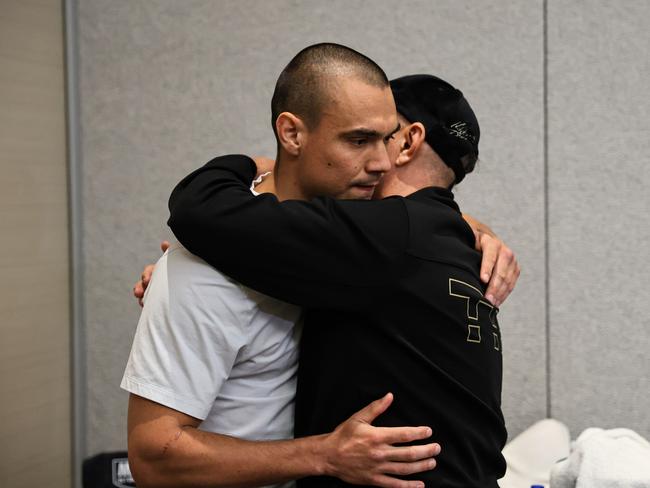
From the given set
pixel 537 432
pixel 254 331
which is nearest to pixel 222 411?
pixel 254 331

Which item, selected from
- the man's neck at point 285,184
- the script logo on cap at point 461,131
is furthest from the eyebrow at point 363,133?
the script logo on cap at point 461,131

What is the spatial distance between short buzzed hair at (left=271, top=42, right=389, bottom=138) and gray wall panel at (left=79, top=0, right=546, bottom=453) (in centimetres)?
134

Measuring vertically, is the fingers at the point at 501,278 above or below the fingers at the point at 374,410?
above

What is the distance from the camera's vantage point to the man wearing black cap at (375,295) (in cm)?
119

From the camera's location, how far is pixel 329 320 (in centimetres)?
127

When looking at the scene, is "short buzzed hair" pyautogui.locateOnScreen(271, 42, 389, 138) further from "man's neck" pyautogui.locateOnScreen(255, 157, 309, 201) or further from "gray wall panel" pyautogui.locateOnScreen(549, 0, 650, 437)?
"gray wall panel" pyautogui.locateOnScreen(549, 0, 650, 437)

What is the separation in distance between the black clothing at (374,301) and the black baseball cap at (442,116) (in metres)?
0.22

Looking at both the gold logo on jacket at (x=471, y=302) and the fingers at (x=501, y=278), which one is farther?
the fingers at (x=501, y=278)

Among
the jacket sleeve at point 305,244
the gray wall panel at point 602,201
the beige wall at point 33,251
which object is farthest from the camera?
the gray wall panel at point 602,201

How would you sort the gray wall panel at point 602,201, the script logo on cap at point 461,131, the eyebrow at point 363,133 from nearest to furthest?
the eyebrow at point 363,133
the script logo on cap at point 461,131
the gray wall panel at point 602,201

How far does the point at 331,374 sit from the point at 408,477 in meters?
0.21

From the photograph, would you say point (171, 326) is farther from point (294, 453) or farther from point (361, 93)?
point (361, 93)

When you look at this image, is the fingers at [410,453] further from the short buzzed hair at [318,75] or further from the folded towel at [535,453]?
the folded towel at [535,453]

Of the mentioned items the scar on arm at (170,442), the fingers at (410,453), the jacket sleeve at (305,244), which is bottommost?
the fingers at (410,453)
